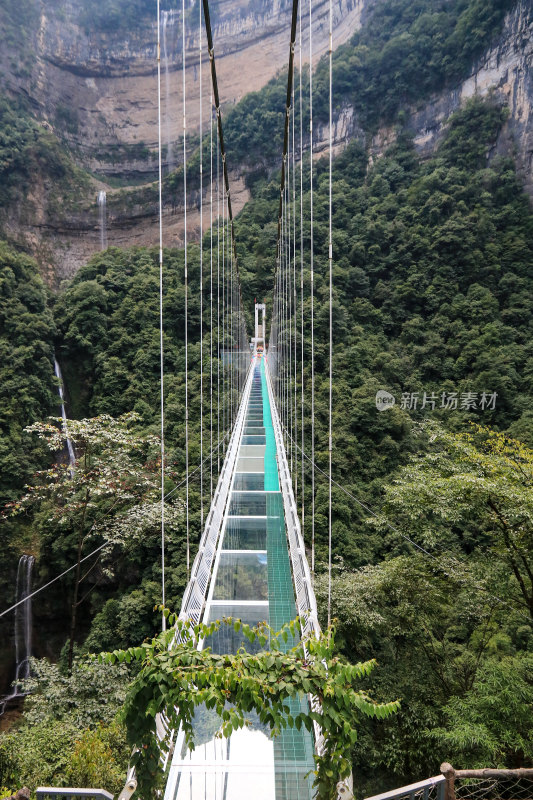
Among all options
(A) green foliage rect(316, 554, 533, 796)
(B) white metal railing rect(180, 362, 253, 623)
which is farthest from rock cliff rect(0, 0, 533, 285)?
(B) white metal railing rect(180, 362, 253, 623)

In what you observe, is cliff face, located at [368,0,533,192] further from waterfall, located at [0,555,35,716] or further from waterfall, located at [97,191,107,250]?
waterfall, located at [0,555,35,716]

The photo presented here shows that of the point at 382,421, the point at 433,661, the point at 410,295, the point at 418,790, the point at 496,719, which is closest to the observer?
the point at 418,790

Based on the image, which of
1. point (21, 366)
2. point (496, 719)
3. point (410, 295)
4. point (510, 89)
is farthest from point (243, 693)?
point (510, 89)

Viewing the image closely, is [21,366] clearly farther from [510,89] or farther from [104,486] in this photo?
[510,89]

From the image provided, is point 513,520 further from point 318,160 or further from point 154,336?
point 318,160

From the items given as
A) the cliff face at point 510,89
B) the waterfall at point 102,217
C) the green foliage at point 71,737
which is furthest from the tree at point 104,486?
the waterfall at point 102,217

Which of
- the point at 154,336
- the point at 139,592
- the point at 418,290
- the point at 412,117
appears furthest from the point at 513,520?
the point at 412,117
